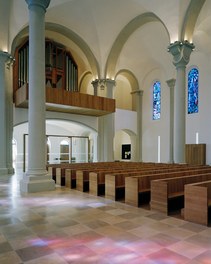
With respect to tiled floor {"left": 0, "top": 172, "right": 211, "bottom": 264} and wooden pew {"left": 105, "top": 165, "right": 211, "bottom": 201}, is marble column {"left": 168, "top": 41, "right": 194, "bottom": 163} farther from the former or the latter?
tiled floor {"left": 0, "top": 172, "right": 211, "bottom": 264}

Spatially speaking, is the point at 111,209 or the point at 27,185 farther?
the point at 27,185

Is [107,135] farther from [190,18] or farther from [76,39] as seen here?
[190,18]

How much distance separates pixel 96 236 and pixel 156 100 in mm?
14148

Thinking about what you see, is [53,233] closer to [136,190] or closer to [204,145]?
[136,190]

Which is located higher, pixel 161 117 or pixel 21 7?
pixel 21 7

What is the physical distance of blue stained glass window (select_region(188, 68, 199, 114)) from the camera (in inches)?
540

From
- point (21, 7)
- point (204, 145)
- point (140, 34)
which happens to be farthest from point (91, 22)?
point (204, 145)

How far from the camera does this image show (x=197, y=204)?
3389mm

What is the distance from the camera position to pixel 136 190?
14.4ft

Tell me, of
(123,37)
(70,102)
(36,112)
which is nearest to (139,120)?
(123,37)

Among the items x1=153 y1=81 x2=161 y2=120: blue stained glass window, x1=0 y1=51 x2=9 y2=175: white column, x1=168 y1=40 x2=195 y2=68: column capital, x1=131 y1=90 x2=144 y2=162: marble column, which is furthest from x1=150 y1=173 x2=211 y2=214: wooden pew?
x1=131 y1=90 x2=144 y2=162: marble column

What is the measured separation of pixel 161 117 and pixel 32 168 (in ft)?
37.2

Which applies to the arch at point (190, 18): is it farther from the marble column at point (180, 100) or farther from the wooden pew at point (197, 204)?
the wooden pew at point (197, 204)

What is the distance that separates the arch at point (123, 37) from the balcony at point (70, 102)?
2065mm
